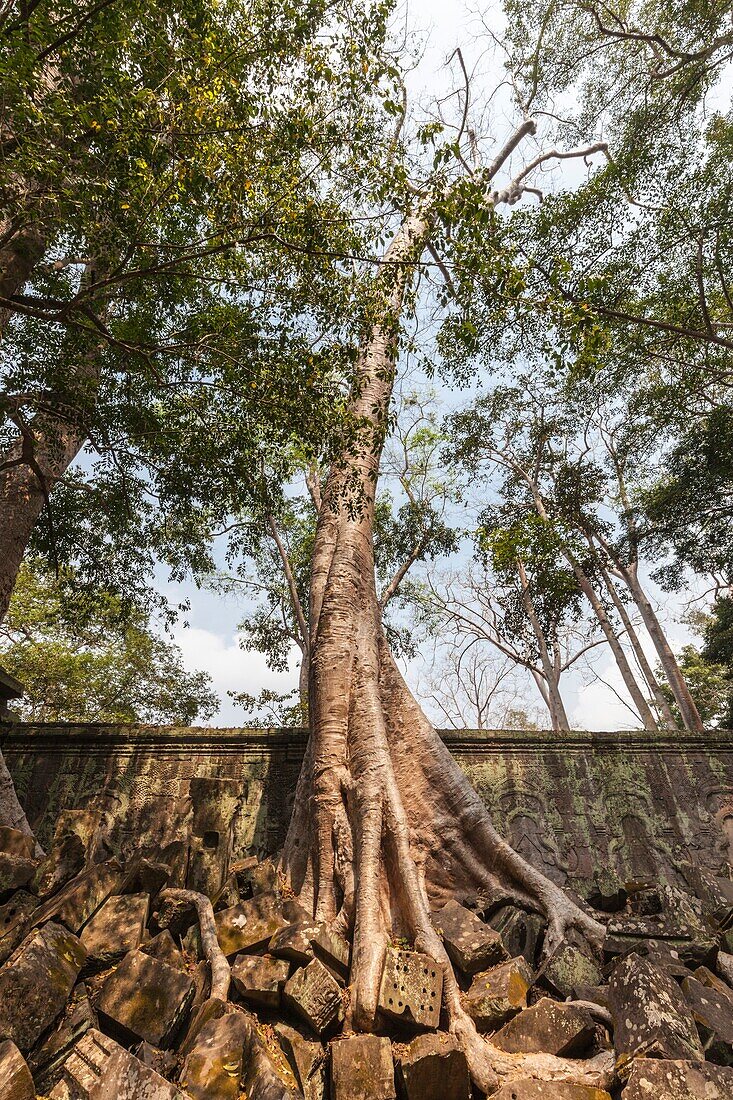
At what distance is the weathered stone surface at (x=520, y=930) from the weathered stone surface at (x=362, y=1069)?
1.09 m

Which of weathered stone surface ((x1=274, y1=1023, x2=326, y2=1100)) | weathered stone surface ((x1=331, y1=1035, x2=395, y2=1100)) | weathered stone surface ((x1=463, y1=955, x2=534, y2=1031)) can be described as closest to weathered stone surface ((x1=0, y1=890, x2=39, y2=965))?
weathered stone surface ((x1=274, y1=1023, x2=326, y2=1100))

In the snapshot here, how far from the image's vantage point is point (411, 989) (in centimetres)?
243

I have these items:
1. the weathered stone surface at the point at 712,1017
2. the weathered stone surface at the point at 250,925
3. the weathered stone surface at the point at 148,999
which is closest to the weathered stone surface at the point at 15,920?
the weathered stone surface at the point at 148,999

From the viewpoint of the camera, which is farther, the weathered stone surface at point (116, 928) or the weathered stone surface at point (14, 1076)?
the weathered stone surface at point (116, 928)

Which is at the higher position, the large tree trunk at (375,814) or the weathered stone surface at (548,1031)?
the large tree trunk at (375,814)

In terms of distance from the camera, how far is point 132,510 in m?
6.64

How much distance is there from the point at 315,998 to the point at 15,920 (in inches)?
57.9

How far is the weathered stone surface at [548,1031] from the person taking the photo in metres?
2.19

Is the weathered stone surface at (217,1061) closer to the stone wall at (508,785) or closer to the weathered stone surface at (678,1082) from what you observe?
the weathered stone surface at (678,1082)

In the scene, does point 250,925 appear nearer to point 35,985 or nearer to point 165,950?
point 165,950

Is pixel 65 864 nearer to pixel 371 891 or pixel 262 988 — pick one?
pixel 262 988

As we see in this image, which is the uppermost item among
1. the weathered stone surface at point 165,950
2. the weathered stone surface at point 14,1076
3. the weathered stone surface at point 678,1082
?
the weathered stone surface at point 165,950

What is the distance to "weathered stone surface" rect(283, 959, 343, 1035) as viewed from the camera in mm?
2332

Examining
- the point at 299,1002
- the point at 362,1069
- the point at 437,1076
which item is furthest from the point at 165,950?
the point at 437,1076
